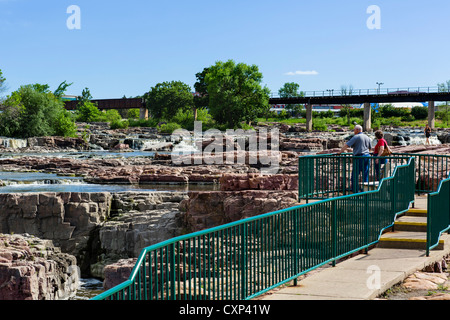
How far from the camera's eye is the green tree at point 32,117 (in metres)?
70.4

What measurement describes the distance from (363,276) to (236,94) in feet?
306

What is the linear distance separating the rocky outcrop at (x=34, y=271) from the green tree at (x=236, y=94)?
80.8 meters

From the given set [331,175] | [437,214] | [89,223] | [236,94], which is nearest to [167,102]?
[236,94]

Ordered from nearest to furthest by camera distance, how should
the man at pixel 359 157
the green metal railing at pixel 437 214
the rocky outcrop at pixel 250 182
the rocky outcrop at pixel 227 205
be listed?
the green metal railing at pixel 437 214
the man at pixel 359 157
the rocky outcrop at pixel 227 205
the rocky outcrop at pixel 250 182

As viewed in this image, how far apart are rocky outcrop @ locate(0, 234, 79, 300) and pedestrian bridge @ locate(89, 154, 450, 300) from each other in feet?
16.1

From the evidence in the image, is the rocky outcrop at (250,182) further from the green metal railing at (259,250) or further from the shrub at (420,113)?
the shrub at (420,113)

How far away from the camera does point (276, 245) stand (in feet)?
28.5

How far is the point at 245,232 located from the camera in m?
7.96

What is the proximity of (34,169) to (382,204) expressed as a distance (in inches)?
1311

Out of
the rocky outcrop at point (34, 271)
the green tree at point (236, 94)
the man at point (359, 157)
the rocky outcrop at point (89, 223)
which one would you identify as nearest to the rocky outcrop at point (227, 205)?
the rocky outcrop at point (89, 223)

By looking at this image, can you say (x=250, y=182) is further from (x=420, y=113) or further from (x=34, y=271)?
(x=420, y=113)

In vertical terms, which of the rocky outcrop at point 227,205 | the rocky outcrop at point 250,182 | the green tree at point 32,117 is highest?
the green tree at point 32,117
